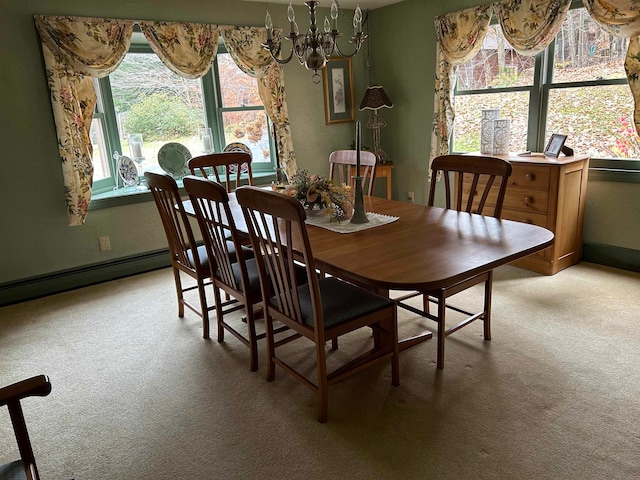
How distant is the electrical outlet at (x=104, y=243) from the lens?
13.0 feet

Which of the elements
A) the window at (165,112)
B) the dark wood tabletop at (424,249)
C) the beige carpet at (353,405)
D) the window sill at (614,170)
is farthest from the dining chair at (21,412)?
the window sill at (614,170)

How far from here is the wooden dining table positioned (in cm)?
171

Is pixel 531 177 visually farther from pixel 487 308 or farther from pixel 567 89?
pixel 487 308

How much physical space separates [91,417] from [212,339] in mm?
830

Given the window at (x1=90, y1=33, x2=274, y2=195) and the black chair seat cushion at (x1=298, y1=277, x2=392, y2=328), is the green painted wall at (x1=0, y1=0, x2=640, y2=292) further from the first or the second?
the black chair seat cushion at (x1=298, y1=277, x2=392, y2=328)

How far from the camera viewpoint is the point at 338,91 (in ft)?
16.7

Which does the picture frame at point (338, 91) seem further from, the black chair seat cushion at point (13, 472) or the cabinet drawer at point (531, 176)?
the black chair seat cushion at point (13, 472)

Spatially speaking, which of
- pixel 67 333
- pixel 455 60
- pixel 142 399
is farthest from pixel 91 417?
pixel 455 60

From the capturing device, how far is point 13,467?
4.27ft

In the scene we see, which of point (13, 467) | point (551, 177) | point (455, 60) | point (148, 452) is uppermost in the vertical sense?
point (455, 60)

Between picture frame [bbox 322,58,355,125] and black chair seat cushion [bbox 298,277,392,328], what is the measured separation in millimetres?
3171

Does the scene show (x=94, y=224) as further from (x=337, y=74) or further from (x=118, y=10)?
(x=337, y=74)

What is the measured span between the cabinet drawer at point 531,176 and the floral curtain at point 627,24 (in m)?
0.62

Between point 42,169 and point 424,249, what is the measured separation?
122 inches
